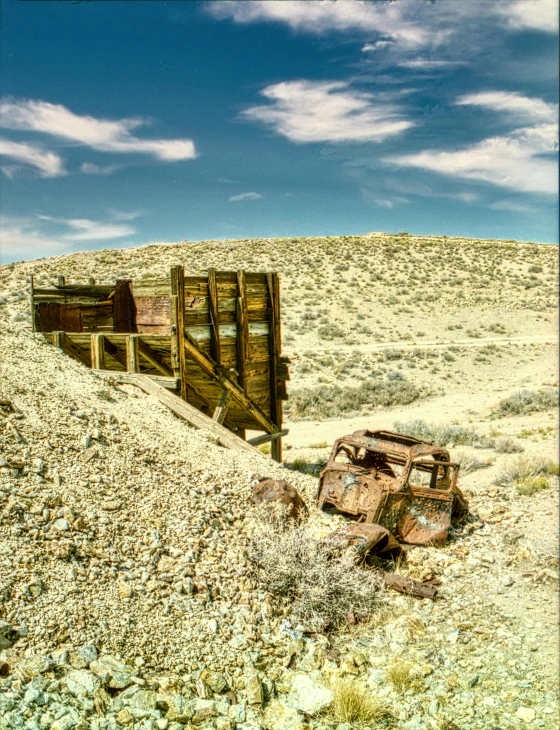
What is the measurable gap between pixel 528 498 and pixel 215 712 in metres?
6.42

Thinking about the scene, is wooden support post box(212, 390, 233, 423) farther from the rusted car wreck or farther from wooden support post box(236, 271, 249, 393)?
the rusted car wreck

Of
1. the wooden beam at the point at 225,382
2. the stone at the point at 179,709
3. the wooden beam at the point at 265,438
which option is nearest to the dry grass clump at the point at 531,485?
the wooden beam at the point at 265,438

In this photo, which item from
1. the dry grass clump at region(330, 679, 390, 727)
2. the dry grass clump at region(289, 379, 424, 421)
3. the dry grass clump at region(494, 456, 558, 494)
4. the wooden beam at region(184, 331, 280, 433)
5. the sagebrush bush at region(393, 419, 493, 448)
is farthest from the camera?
the dry grass clump at region(289, 379, 424, 421)

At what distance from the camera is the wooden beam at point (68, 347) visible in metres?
10.0

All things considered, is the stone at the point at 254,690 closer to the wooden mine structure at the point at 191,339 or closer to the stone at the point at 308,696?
the stone at the point at 308,696

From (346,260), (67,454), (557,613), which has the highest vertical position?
(346,260)

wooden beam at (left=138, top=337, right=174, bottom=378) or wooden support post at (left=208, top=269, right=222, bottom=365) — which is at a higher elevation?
wooden support post at (left=208, top=269, right=222, bottom=365)

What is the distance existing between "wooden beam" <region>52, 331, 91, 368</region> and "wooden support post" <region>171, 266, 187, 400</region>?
203cm

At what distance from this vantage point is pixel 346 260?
182ft

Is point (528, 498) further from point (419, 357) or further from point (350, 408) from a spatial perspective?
point (419, 357)

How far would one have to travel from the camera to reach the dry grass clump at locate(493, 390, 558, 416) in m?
18.7

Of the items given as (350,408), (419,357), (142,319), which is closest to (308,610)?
(142,319)

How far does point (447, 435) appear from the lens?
14.5m

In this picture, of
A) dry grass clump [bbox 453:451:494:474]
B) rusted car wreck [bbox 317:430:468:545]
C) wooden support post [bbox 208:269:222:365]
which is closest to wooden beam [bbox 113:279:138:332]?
wooden support post [bbox 208:269:222:365]
